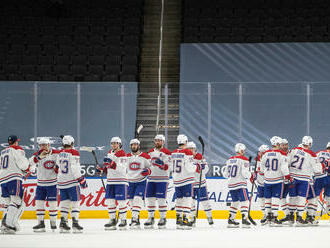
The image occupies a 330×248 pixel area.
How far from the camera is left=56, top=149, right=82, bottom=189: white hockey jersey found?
1077cm

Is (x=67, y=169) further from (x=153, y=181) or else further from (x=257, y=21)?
(x=257, y=21)

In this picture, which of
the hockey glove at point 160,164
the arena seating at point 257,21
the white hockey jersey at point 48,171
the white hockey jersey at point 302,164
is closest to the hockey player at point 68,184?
the white hockey jersey at point 48,171

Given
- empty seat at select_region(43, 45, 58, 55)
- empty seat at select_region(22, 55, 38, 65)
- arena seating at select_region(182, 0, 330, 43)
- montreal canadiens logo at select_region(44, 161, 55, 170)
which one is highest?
arena seating at select_region(182, 0, 330, 43)

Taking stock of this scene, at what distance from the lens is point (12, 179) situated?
10.8 metres

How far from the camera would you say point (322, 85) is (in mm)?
15406

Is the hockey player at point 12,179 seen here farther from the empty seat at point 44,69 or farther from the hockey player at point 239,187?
A: the empty seat at point 44,69

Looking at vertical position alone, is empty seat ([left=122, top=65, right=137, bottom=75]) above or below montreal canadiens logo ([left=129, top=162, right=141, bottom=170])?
above

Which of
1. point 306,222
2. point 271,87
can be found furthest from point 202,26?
point 306,222

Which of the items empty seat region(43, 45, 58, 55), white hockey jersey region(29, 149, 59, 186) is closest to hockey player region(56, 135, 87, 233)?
white hockey jersey region(29, 149, 59, 186)

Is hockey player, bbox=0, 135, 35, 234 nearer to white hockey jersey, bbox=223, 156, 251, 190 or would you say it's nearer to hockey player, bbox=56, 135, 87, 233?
hockey player, bbox=56, 135, 87, 233

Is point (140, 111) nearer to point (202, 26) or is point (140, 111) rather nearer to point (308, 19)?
point (202, 26)

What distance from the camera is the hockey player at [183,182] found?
11.6 meters

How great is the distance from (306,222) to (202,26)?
10.6 metres

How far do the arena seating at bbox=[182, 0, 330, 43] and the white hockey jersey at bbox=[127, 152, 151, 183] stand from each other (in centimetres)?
994
